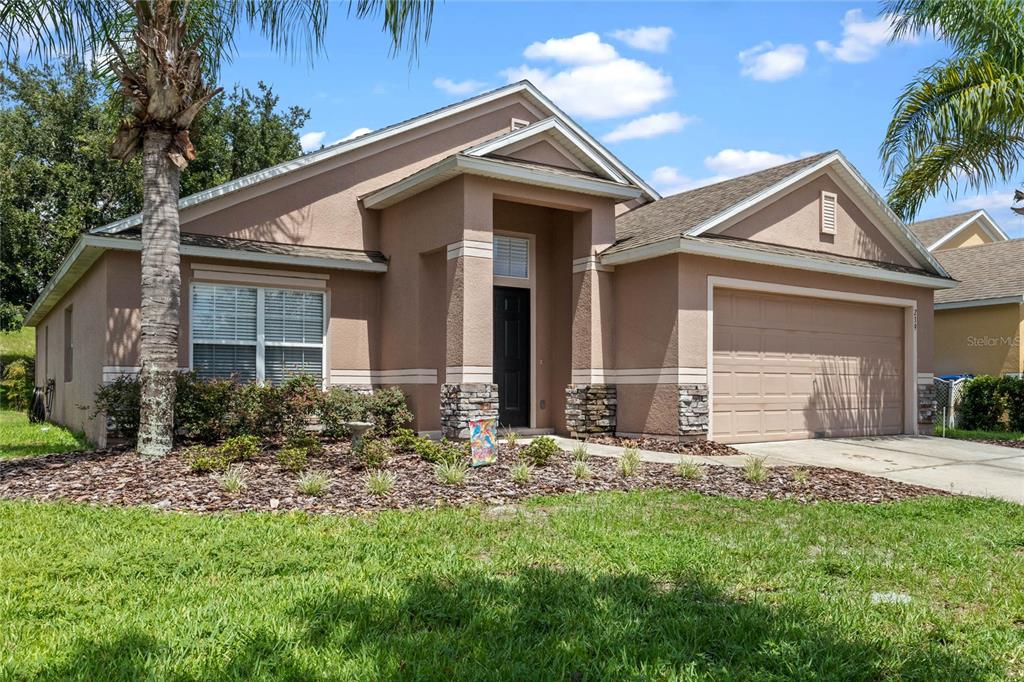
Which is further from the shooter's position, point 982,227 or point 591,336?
point 982,227

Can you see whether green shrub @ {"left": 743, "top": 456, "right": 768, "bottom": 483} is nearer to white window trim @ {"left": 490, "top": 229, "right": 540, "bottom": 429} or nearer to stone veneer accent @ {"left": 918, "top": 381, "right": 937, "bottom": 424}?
white window trim @ {"left": 490, "top": 229, "right": 540, "bottom": 429}

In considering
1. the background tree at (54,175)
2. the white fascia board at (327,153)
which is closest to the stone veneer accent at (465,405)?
the white fascia board at (327,153)

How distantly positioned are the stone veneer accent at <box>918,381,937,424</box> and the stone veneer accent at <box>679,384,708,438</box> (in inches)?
241

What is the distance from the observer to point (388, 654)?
3859 mm

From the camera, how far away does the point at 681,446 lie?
12.4 meters

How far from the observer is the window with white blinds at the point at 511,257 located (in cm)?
1451

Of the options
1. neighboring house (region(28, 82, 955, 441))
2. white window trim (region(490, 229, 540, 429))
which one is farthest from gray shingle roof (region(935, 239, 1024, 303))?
white window trim (region(490, 229, 540, 429))

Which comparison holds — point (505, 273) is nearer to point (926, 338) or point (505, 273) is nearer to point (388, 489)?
point (388, 489)

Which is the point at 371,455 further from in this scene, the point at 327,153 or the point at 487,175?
the point at 327,153

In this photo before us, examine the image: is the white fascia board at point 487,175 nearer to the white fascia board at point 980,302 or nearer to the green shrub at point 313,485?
the green shrub at point 313,485

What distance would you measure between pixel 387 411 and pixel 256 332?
8.74ft

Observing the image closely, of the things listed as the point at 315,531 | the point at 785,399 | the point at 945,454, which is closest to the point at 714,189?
the point at 785,399

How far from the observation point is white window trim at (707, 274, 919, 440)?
1303 centimetres

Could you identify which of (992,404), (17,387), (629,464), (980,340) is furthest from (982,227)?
(17,387)
